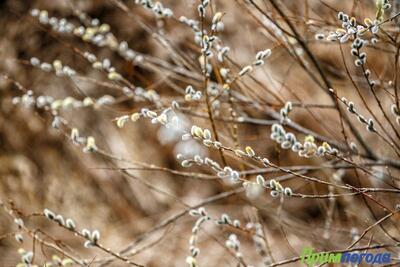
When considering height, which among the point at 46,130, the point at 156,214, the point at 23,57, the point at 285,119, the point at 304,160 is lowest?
the point at 285,119

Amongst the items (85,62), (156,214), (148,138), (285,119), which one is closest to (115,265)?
(156,214)

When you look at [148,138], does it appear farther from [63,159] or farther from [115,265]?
[115,265]

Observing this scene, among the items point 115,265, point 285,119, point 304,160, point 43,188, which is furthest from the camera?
point 304,160

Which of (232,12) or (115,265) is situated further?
(232,12)

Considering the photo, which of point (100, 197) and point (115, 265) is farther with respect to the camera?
point (100, 197)

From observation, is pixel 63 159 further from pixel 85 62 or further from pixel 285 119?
pixel 285 119

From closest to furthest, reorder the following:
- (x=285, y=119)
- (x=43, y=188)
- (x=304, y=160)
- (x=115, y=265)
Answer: (x=285, y=119) < (x=115, y=265) < (x=43, y=188) < (x=304, y=160)

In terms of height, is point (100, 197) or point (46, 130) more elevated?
point (46, 130)

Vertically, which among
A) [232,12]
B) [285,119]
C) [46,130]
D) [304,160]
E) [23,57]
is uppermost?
[232,12]

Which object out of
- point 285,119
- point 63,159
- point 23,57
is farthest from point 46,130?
point 285,119
